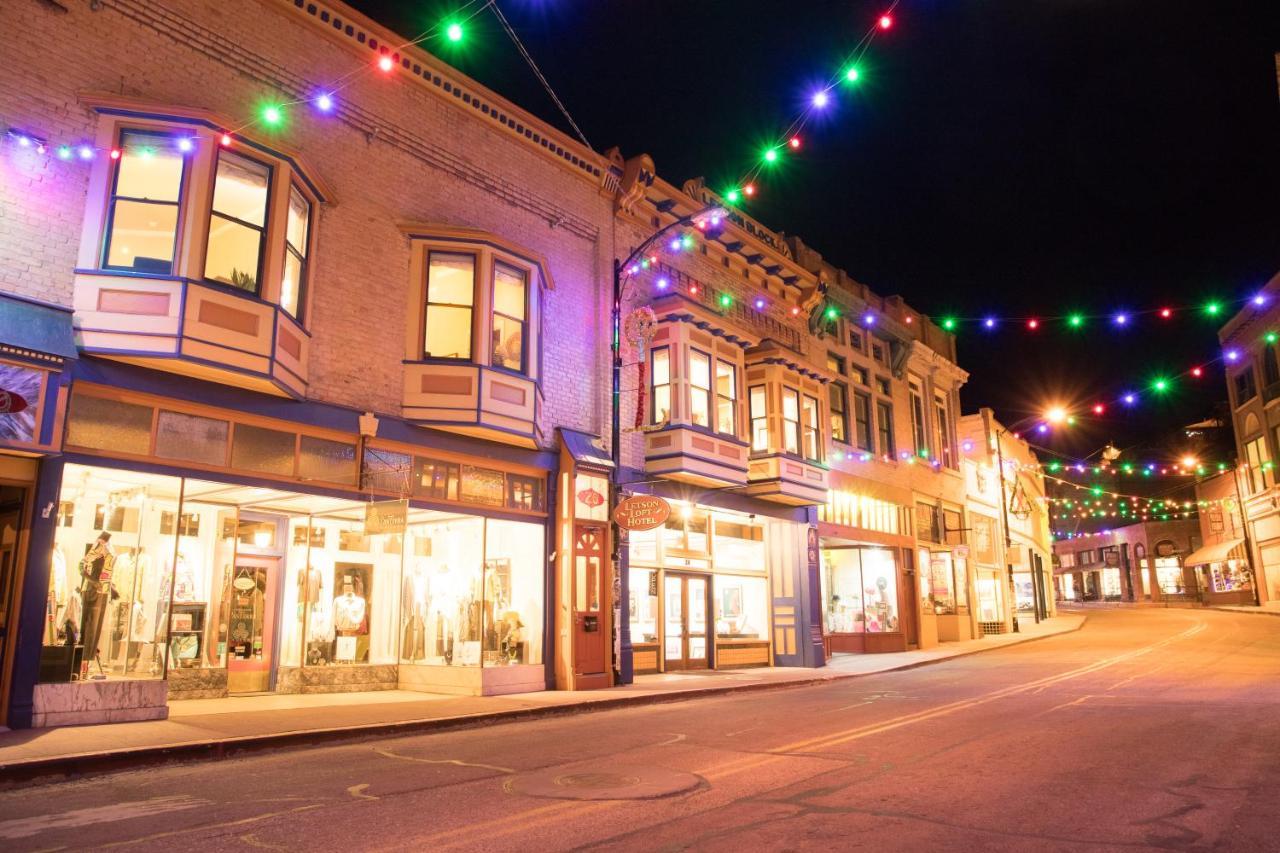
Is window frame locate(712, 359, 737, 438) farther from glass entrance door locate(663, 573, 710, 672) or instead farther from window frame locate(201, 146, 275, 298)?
window frame locate(201, 146, 275, 298)

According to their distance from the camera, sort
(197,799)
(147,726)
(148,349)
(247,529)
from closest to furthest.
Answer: (197,799)
(147,726)
(148,349)
(247,529)

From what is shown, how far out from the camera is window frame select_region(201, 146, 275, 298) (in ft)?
39.2

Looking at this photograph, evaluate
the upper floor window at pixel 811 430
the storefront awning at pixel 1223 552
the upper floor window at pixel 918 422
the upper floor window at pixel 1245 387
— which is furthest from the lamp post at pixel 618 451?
the storefront awning at pixel 1223 552

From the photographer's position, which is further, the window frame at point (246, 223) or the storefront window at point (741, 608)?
the storefront window at point (741, 608)

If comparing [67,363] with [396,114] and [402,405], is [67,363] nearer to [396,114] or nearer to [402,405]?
[402,405]

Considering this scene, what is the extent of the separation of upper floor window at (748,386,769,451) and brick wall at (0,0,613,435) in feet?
18.4

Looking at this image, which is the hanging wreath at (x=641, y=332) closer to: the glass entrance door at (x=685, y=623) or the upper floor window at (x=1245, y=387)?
the glass entrance door at (x=685, y=623)

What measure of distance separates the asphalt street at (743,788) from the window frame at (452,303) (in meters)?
6.49

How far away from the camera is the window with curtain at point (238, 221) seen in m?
12.4

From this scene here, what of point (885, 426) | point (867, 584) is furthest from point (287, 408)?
point (885, 426)

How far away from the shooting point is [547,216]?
1845 centimetres

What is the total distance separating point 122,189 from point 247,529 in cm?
591

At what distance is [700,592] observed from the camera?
21.9 metres

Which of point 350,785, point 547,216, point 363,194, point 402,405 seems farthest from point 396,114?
point 350,785
